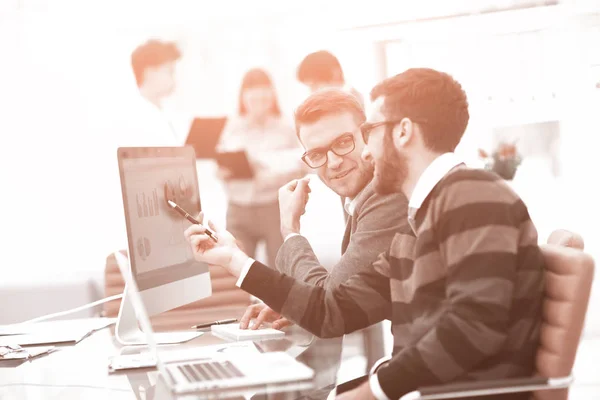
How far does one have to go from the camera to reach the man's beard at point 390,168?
4.70 feet

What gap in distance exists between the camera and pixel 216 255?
1609mm

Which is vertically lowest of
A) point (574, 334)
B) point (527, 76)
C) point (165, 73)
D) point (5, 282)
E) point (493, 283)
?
point (5, 282)

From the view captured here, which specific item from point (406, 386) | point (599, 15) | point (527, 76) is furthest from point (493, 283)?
point (599, 15)

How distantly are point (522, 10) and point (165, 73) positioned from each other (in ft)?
7.22

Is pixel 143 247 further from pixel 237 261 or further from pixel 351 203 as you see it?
pixel 351 203

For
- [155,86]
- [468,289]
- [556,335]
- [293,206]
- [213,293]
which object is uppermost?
[155,86]

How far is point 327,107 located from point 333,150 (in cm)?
12

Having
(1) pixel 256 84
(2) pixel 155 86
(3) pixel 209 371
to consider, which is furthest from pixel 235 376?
(2) pixel 155 86

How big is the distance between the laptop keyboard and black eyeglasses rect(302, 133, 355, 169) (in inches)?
32.9

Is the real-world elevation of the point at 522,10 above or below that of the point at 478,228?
above

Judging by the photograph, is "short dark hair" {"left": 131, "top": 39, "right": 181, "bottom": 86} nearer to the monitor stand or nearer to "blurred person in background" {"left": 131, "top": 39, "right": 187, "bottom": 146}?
"blurred person in background" {"left": 131, "top": 39, "right": 187, "bottom": 146}

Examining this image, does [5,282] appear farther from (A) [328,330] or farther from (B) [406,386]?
(B) [406,386]

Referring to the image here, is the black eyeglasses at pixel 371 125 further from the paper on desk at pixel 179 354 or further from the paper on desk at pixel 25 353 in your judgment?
the paper on desk at pixel 25 353

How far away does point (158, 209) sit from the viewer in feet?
5.65
